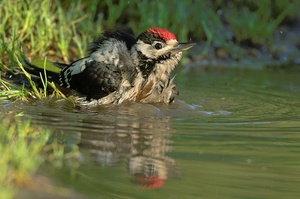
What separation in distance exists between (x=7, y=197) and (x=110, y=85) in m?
4.13

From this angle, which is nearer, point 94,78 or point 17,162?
point 17,162

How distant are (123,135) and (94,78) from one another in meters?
1.80

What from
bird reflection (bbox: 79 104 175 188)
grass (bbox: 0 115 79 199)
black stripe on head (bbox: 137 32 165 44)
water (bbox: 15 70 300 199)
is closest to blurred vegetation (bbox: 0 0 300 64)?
black stripe on head (bbox: 137 32 165 44)

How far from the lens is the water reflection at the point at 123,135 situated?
15.8 ft

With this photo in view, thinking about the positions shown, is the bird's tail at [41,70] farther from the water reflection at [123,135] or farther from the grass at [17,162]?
the grass at [17,162]

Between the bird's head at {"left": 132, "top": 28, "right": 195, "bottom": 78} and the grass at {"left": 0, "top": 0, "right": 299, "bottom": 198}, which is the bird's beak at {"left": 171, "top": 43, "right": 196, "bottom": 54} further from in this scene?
the grass at {"left": 0, "top": 0, "right": 299, "bottom": 198}

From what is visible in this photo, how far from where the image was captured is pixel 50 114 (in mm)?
6754

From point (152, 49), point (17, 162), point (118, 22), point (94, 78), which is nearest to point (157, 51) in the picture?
point (152, 49)

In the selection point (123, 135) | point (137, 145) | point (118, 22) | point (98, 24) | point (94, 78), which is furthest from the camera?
point (118, 22)

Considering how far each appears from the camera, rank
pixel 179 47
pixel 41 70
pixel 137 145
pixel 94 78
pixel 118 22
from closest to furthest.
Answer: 1. pixel 137 145
2. pixel 94 78
3. pixel 179 47
4. pixel 41 70
5. pixel 118 22

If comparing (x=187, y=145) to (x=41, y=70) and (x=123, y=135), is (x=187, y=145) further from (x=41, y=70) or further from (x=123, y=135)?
(x=41, y=70)

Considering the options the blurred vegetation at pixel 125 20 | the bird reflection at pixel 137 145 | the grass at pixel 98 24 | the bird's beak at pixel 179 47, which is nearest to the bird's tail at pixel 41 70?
the grass at pixel 98 24

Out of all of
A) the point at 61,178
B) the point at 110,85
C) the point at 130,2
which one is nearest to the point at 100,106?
the point at 110,85

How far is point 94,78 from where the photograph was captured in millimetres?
7617
